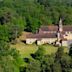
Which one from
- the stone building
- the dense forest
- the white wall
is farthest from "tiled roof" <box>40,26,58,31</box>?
the white wall

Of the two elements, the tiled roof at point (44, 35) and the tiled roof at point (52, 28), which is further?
the tiled roof at point (52, 28)

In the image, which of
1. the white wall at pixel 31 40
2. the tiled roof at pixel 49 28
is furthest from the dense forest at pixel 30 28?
the white wall at pixel 31 40

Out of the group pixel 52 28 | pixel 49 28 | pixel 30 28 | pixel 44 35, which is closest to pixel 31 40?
pixel 44 35

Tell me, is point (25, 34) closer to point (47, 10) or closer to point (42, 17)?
point (42, 17)

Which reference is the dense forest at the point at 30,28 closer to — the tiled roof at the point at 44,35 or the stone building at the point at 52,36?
the stone building at the point at 52,36

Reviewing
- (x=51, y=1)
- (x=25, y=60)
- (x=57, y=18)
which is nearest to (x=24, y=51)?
(x=25, y=60)

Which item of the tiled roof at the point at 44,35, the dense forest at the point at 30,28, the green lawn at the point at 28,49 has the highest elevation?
the dense forest at the point at 30,28

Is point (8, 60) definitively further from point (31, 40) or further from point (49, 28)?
point (49, 28)
